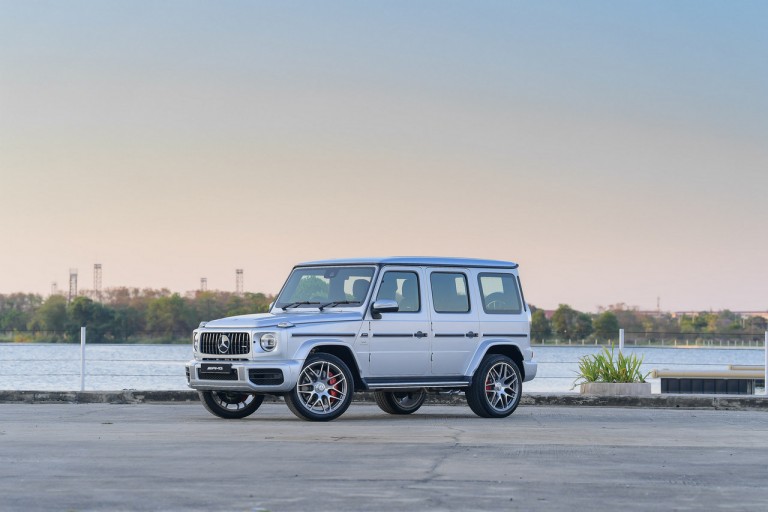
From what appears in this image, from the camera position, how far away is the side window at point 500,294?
757 inches

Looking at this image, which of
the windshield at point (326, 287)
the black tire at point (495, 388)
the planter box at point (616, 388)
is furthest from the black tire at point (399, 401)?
the planter box at point (616, 388)

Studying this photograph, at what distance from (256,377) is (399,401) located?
347cm

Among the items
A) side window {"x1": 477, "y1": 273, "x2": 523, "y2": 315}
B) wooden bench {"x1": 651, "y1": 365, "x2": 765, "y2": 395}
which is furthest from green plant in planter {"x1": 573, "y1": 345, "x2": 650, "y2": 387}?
wooden bench {"x1": 651, "y1": 365, "x2": 765, "y2": 395}

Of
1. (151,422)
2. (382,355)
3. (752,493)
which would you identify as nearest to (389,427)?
(382,355)

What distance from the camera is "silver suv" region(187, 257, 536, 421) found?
1725cm

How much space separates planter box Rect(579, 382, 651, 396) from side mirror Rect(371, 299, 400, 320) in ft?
21.4

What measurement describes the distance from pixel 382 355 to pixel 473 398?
1.61 m

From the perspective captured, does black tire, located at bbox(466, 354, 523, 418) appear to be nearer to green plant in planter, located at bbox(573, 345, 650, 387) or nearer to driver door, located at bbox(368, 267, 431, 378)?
driver door, located at bbox(368, 267, 431, 378)

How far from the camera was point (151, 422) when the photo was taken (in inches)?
677

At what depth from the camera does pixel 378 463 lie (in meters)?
11.8

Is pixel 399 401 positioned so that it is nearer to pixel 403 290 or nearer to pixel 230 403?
pixel 403 290

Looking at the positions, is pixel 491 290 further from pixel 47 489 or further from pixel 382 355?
pixel 47 489

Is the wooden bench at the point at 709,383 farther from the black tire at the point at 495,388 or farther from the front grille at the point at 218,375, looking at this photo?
the front grille at the point at 218,375

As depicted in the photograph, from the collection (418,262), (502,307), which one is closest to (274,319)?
(418,262)
